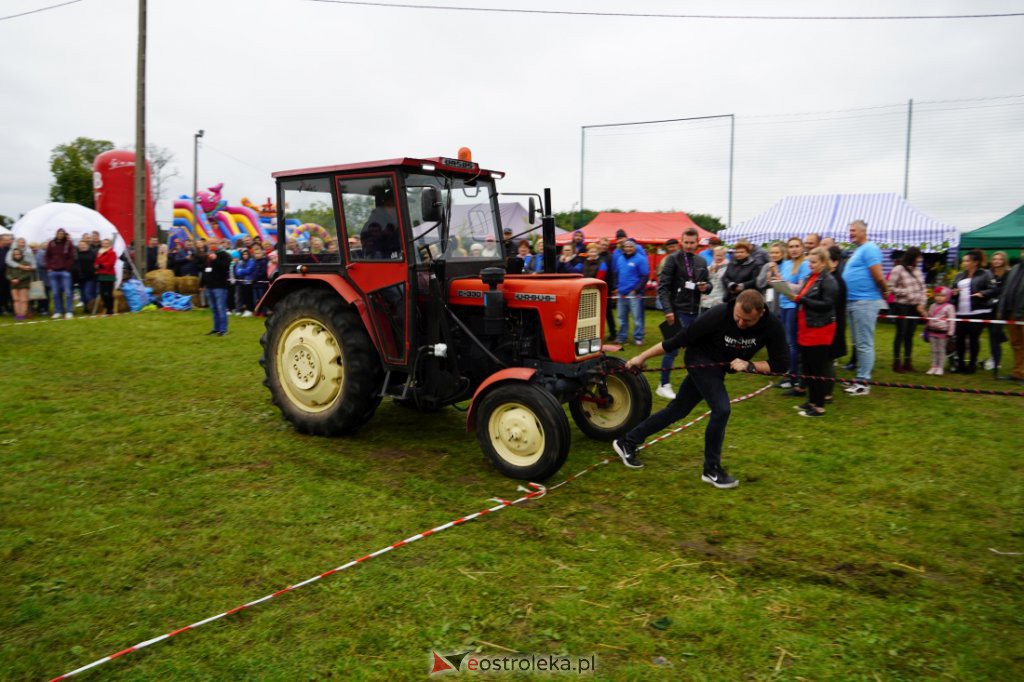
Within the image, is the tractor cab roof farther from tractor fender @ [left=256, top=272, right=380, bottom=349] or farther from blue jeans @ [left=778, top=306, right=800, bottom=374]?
blue jeans @ [left=778, top=306, right=800, bottom=374]

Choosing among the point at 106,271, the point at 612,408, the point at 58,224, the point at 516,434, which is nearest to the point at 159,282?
the point at 106,271

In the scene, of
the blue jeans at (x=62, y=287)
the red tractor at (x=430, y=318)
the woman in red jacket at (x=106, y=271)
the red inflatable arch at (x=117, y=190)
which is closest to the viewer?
the red tractor at (x=430, y=318)

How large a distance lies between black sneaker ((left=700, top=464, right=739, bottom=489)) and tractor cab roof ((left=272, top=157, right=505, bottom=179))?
3.00 meters

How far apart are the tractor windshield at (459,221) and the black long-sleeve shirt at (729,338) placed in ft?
6.04

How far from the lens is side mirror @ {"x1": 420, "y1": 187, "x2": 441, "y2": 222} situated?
4.65m

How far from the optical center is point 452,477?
4.93 m

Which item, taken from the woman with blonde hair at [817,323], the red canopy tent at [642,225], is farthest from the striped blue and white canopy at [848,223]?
the woman with blonde hair at [817,323]

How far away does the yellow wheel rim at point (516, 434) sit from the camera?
15.3 ft

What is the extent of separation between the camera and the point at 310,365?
579 cm

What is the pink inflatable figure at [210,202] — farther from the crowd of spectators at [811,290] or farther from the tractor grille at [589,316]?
the tractor grille at [589,316]

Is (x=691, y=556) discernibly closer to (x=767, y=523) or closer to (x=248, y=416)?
(x=767, y=523)

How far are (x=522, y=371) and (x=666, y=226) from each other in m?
15.0

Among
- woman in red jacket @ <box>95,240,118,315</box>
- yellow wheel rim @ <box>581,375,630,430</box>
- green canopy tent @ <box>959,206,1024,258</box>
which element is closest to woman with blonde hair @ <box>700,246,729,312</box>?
yellow wheel rim @ <box>581,375,630,430</box>

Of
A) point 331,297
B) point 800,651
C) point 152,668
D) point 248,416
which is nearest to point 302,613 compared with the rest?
point 152,668
